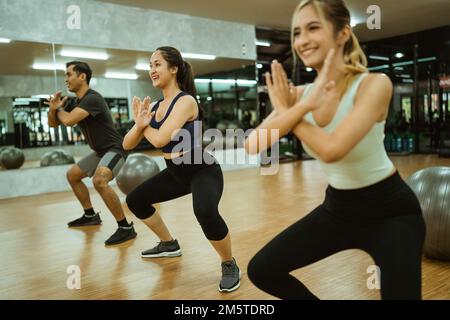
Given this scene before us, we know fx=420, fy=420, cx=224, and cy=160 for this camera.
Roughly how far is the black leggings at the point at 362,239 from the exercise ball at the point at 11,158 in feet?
18.3

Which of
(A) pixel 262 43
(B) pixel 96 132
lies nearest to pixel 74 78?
(B) pixel 96 132

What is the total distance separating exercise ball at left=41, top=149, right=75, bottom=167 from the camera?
6316mm

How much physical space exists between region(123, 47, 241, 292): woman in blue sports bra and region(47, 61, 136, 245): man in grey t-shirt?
0.91 meters

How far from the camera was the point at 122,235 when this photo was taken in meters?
3.35

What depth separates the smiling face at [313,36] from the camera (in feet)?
4.07

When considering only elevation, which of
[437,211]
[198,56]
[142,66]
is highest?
[198,56]

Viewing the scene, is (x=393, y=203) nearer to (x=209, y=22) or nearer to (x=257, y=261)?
(x=257, y=261)

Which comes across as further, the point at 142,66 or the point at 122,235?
the point at 142,66

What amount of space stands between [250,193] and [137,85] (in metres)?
3.16

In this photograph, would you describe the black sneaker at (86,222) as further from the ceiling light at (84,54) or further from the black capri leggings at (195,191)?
the ceiling light at (84,54)

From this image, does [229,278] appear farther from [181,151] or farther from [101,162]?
[101,162]

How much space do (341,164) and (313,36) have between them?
0.39 metres

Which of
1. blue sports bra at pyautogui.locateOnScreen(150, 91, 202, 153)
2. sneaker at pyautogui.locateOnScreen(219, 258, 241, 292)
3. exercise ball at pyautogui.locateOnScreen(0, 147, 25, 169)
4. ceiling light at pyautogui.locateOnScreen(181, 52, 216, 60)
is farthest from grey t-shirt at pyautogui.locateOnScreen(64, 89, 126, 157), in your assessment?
ceiling light at pyautogui.locateOnScreen(181, 52, 216, 60)

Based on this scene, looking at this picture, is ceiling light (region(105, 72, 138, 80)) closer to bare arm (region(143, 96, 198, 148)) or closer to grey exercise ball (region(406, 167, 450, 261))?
bare arm (region(143, 96, 198, 148))
